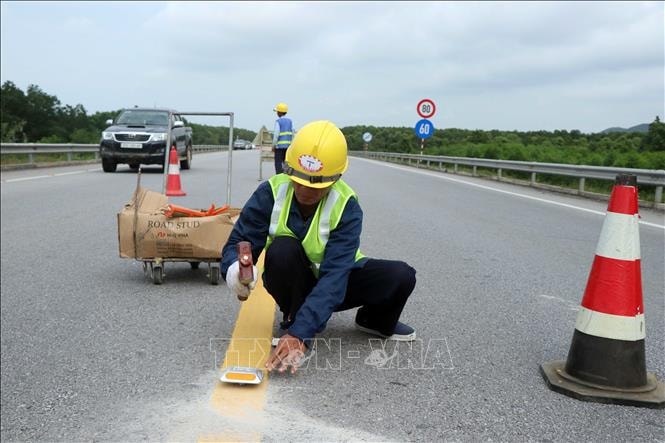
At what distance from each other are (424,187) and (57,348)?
12932 millimetres

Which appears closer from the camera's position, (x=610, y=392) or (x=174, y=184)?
(x=610, y=392)

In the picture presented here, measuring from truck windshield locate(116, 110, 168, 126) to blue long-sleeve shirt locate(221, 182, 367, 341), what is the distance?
626 inches

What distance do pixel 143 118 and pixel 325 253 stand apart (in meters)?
16.7

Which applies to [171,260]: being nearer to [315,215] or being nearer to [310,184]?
[315,215]

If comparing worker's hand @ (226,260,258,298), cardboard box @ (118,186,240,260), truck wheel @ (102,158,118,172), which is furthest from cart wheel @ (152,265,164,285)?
truck wheel @ (102,158,118,172)

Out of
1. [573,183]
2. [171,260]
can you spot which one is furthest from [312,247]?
[573,183]

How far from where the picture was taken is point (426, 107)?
25906mm

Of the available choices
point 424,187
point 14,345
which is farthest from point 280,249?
point 424,187

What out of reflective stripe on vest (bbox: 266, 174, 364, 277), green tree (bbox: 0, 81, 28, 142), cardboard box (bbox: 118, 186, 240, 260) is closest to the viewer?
reflective stripe on vest (bbox: 266, 174, 364, 277)

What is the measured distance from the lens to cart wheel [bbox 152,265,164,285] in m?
4.71

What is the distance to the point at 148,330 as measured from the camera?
3715 millimetres

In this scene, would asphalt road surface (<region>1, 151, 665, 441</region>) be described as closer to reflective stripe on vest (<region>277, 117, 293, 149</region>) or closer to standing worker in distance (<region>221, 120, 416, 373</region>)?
standing worker in distance (<region>221, 120, 416, 373</region>)

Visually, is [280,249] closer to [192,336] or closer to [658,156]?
[192,336]

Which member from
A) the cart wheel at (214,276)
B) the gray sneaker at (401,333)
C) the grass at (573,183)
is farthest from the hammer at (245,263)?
the grass at (573,183)
